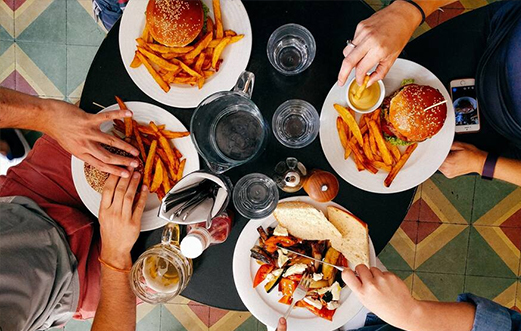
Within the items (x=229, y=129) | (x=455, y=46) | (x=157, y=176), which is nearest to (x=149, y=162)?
(x=157, y=176)

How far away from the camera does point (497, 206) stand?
2725 mm

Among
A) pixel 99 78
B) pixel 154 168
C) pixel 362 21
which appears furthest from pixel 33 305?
pixel 362 21

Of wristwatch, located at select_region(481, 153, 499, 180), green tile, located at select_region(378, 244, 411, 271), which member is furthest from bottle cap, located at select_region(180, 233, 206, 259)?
green tile, located at select_region(378, 244, 411, 271)

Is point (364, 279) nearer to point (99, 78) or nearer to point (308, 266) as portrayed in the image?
point (308, 266)

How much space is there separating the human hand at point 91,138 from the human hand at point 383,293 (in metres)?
0.92

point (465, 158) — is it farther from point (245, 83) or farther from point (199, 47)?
point (199, 47)

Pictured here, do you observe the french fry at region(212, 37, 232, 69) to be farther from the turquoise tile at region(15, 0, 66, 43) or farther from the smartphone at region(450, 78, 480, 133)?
the turquoise tile at region(15, 0, 66, 43)

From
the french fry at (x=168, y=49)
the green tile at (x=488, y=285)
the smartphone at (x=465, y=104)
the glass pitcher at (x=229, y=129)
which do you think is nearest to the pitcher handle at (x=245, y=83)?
the glass pitcher at (x=229, y=129)

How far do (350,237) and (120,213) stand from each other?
883mm

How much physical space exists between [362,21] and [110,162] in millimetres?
1065

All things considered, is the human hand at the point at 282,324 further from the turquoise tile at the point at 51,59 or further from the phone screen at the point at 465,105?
the turquoise tile at the point at 51,59

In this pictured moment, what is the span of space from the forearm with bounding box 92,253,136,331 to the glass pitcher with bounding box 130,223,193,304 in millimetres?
131

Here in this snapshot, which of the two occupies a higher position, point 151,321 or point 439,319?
point 439,319

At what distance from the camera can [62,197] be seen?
6.22 feet
